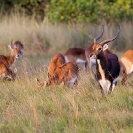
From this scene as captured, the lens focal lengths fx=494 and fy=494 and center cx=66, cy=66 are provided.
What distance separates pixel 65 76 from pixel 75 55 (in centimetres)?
446

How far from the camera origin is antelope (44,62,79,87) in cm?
951

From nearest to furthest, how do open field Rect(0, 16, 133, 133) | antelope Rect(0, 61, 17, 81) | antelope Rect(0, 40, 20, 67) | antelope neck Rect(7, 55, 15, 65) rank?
open field Rect(0, 16, 133, 133), antelope Rect(0, 61, 17, 81), antelope Rect(0, 40, 20, 67), antelope neck Rect(7, 55, 15, 65)

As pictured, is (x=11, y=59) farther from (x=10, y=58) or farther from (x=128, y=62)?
(x=128, y=62)

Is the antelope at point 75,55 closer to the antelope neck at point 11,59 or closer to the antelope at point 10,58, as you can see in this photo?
the antelope at point 10,58

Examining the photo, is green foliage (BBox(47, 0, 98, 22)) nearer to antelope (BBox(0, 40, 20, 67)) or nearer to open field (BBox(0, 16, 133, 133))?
antelope (BBox(0, 40, 20, 67))

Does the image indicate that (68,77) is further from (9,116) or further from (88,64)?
(88,64)

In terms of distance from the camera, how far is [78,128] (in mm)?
6574

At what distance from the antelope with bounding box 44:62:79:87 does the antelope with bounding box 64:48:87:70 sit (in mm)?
4107

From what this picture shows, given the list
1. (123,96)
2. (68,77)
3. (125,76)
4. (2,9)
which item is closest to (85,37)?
(2,9)

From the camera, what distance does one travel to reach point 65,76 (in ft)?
31.6

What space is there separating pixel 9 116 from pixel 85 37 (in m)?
11.7

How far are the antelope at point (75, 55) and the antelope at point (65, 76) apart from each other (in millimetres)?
4107

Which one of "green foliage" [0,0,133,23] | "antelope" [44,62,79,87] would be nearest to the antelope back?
"antelope" [44,62,79,87]

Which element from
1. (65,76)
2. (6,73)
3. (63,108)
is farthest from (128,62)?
(63,108)
